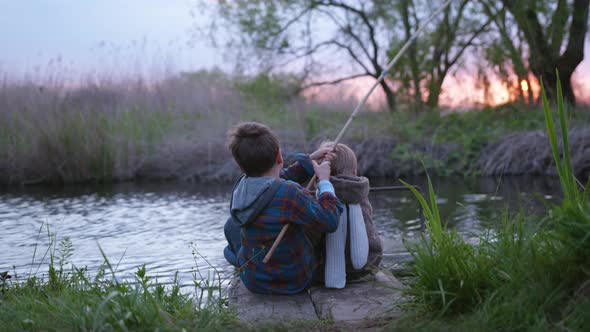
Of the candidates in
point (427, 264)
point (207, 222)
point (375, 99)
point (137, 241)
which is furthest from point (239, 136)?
point (375, 99)

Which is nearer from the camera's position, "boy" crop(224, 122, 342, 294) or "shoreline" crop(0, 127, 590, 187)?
"boy" crop(224, 122, 342, 294)

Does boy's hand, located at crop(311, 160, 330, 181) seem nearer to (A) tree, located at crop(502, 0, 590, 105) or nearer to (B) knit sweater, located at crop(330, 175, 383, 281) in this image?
(B) knit sweater, located at crop(330, 175, 383, 281)

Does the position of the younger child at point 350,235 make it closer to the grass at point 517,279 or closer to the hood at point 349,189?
the hood at point 349,189

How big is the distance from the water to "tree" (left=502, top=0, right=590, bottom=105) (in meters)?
3.75

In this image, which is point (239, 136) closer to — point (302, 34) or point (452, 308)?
point (452, 308)

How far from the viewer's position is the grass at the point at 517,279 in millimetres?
2400

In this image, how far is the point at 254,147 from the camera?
10.7ft

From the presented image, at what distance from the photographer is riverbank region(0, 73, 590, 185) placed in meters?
12.0

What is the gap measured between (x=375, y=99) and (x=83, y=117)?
7220 millimetres

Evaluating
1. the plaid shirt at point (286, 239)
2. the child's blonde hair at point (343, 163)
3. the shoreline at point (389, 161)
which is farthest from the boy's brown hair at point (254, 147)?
the shoreline at point (389, 161)

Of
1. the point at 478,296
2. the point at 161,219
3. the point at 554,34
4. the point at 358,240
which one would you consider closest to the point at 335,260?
the point at 358,240

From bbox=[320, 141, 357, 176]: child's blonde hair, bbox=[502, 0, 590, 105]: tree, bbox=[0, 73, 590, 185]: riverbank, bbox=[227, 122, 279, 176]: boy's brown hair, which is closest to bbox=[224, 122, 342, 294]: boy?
bbox=[227, 122, 279, 176]: boy's brown hair

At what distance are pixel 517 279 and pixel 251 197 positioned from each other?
1343 millimetres

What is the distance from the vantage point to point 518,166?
469 inches
